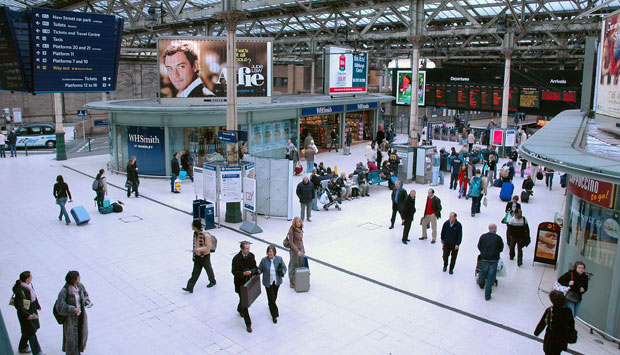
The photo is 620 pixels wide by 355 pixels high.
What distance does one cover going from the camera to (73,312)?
7.54 metres

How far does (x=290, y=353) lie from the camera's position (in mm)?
8359

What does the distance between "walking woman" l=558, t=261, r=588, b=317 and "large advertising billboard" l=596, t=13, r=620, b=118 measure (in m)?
4.45

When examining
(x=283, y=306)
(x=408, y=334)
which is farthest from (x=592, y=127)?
(x=283, y=306)

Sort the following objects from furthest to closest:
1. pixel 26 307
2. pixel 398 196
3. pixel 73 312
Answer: pixel 398 196
pixel 26 307
pixel 73 312

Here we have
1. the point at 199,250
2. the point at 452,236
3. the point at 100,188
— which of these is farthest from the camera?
the point at 100,188

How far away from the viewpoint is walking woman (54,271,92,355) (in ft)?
24.7

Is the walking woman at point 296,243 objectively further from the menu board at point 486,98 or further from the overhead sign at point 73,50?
the menu board at point 486,98

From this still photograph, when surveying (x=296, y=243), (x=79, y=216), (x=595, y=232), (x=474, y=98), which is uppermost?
(x=474, y=98)

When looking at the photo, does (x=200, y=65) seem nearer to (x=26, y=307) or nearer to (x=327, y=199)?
(x=327, y=199)

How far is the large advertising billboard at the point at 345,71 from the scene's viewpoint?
32.7 m

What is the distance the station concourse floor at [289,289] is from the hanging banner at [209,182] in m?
1.15

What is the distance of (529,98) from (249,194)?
2454 centimetres

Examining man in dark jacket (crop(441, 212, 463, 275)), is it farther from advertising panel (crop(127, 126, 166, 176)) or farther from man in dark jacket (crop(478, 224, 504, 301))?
advertising panel (crop(127, 126, 166, 176))

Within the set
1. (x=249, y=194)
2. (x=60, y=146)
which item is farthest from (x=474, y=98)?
(x=60, y=146)
